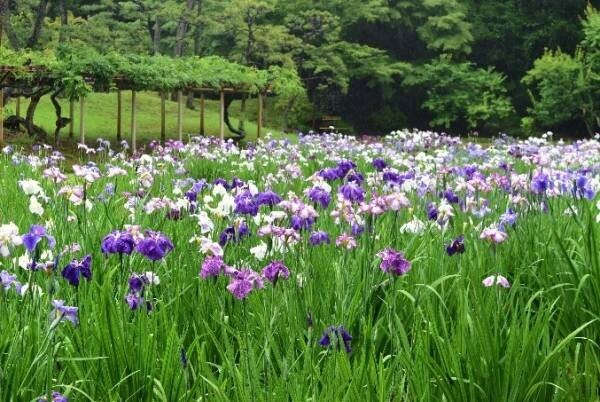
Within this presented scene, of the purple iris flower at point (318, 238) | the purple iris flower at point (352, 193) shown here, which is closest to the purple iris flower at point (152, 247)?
the purple iris flower at point (318, 238)

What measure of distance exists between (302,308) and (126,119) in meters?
24.0

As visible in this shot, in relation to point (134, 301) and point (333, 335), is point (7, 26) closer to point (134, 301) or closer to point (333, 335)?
point (134, 301)

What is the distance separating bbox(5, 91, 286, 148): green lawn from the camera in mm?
22047

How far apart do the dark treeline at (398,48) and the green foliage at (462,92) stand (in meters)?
0.06

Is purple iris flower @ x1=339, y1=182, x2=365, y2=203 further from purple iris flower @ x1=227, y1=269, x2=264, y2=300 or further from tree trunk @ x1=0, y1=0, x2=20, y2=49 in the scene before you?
tree trunk @ x1=0, y1=0, x2=20, y2=49

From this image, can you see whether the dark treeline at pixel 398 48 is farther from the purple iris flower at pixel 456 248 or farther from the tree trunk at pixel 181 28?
the purple iris flower at pixel 456 248

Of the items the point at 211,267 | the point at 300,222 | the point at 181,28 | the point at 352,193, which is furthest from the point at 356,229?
the point at 181,28

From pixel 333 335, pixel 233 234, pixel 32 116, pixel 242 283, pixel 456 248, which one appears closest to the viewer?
pixel 333 335

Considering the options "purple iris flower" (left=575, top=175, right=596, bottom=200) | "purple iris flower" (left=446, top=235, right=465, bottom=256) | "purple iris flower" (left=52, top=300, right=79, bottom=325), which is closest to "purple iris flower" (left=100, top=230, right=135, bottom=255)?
"purple iris flower" (left=52, top=300, right=79, bottom=325)

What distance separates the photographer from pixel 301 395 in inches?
73.2

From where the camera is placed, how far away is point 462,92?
100ft

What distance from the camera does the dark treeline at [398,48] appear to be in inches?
1045

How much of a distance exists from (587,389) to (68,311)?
1.45 m

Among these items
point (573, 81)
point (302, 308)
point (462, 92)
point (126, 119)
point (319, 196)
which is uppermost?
point (573, 81)
